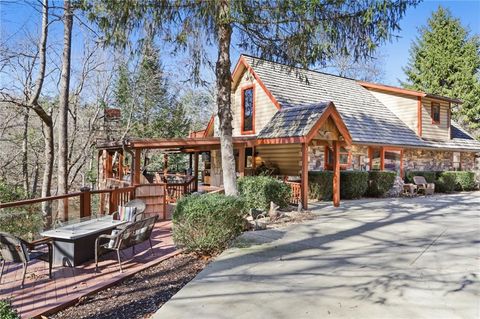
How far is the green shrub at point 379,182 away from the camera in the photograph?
14.1 metres

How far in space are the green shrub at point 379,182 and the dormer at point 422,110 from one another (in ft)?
15.0

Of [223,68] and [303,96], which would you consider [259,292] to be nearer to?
[223,68]

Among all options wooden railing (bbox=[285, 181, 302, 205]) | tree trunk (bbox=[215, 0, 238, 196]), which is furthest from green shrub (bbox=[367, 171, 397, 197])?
tree trunk (bbox=[215, 0, 238, 196])

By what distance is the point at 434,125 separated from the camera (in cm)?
1800

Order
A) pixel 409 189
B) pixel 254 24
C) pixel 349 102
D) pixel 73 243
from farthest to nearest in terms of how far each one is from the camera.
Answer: pixel 349 102 < pixel 409 189 < pixel 254 24 < pixel 73 243

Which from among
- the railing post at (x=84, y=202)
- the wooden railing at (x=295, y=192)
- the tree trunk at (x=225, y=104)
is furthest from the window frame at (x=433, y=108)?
the railing post at (x=84, y=202)

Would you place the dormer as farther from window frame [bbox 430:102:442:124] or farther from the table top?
the table top

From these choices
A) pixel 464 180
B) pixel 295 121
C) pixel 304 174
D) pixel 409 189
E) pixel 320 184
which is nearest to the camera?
pixel 304 174

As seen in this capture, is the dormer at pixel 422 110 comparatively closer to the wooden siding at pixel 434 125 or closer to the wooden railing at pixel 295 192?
the wooden siding at pixel 434 125

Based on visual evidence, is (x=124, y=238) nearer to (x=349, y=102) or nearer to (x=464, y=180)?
(x=349, y=102)

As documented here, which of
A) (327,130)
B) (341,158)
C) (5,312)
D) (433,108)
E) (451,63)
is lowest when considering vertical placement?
(5,312)

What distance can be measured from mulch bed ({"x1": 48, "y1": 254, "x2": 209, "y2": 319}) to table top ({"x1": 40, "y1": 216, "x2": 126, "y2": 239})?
1088mm

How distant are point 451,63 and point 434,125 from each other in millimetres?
12041

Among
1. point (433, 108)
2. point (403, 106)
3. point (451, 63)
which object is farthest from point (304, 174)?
point (451, 63)
